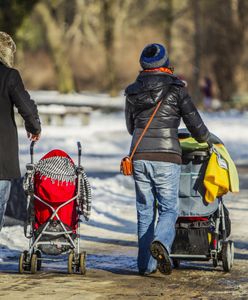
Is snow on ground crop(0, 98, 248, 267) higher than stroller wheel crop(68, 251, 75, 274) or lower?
higher

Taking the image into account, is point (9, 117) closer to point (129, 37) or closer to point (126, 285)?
point (126, 285)

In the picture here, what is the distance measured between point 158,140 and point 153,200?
503 millimetres

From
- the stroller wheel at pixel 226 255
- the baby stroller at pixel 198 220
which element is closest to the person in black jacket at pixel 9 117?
the baby stroller at pixel 198 220

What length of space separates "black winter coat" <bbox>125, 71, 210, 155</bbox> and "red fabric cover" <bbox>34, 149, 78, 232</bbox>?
64 centimetres

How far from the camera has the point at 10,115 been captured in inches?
319

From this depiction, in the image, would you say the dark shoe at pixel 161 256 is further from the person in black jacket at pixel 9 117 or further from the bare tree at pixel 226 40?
the bare tree at pixel 226 40

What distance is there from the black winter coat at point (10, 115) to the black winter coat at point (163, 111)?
83 centimetres

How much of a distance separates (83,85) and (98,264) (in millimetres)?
61456

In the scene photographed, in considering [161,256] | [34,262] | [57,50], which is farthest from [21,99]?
[57,50]

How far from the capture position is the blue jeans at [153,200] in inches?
325

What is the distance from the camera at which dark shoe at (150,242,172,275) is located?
7.88 m

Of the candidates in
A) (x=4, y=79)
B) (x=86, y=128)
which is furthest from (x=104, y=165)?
(x=4, y=79)

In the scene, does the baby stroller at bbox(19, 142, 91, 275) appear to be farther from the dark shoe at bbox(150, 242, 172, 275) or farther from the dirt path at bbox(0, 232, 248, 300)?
the dark shoe at bbox(150, 242, 172, 275)

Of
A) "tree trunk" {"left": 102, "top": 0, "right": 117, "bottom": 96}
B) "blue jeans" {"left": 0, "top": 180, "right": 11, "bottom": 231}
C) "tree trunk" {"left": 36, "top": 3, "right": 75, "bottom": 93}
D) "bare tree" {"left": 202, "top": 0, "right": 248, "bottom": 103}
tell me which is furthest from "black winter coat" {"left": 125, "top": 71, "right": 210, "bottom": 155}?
"tree trunk" {"left": 36, "top": 3, "right": 75, "bottom": 93}
